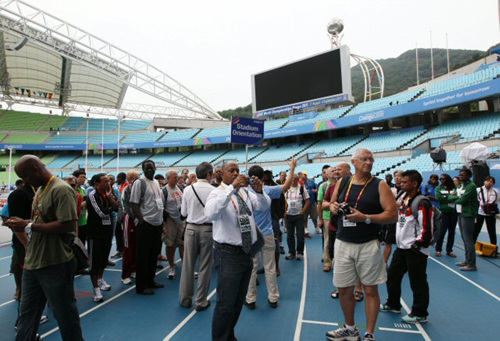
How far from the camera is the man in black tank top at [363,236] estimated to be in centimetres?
250

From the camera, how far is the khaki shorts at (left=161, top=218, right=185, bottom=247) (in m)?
5.02

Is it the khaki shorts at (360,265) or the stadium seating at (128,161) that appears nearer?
the khaki shorts at (360,265)

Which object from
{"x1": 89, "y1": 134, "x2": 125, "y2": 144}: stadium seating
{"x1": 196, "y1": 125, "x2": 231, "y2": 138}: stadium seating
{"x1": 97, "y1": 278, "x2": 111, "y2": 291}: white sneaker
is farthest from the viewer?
{"x1": 89, "y1": 134, "x2": 125, "y2": 144}: stadium seating

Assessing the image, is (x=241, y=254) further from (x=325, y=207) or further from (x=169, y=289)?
(x=169, y=289)

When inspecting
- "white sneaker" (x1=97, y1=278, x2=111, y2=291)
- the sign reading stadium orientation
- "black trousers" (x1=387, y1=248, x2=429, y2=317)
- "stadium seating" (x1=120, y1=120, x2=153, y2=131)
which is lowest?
"white sneaker" (x1=97, y1=278, x2=111, y2=291)

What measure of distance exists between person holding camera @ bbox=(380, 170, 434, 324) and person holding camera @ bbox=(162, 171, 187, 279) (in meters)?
3.62

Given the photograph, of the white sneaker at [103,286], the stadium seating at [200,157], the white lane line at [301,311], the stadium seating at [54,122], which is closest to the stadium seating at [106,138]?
the stadium seating at [54,122]

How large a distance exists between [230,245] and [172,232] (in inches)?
111

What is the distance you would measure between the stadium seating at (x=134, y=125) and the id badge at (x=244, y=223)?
43.6m

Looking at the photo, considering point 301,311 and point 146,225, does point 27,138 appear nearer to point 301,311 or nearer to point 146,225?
point 146,225

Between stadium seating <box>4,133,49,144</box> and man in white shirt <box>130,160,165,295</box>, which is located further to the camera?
stadium seating <box>4,133,49,144</box>

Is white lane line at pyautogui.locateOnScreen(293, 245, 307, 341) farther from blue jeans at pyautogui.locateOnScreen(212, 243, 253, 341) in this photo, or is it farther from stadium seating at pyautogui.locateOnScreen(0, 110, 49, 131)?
stadium seating at pyautogui.locateOnScreen(0, 110, 49, 131)

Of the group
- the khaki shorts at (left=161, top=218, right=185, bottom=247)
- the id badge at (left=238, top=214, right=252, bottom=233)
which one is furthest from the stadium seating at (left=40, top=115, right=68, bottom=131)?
the id badge at (left=238, top=214, right=252, bottom=233)

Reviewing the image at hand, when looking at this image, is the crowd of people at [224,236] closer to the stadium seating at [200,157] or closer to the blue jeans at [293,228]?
the blue jeans at [293,228]
